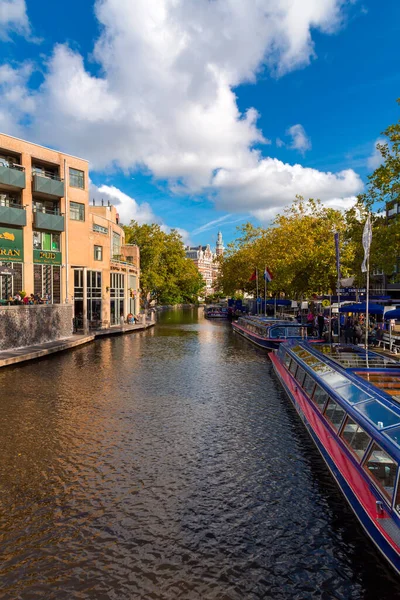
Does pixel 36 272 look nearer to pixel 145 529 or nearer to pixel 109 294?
pixel 109 294

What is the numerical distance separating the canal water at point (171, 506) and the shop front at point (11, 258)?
816 inches

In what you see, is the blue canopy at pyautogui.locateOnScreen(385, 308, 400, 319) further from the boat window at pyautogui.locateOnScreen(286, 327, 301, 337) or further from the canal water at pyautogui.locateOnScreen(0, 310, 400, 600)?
the canal water at pyautogui.locateOnScreen(0, 310, 400, 600)

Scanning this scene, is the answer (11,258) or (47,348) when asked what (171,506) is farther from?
(11,258)

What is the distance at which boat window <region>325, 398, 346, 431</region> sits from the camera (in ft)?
33.6

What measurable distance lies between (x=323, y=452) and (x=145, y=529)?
4.66m

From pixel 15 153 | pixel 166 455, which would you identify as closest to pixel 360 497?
pixel 166 455

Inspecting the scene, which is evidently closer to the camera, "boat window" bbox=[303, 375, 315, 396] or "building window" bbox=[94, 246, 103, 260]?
"boat window" bbox=[303, 375, 315, 396]

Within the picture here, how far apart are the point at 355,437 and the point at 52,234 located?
120 feet

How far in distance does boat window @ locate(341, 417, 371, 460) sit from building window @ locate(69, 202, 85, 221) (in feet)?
121

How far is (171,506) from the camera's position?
843cm

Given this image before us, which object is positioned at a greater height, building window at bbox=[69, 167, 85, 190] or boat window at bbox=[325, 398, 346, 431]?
building window at bbox=[69, 167, 85, 190]

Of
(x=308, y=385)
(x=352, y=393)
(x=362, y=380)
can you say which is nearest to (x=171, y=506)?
(x=352, y=393)

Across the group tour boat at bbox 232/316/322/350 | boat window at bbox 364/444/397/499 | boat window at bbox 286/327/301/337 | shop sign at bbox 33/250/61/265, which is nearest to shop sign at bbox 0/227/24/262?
shop sign at bbox 33/250/61/265

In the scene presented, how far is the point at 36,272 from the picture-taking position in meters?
38.1
